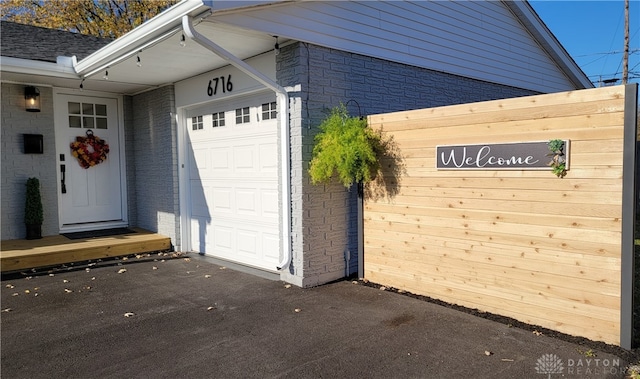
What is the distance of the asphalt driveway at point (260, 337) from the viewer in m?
3.24

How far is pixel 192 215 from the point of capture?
25.0ft

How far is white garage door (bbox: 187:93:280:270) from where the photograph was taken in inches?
239

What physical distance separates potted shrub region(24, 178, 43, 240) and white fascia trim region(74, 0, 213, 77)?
6.76 ft

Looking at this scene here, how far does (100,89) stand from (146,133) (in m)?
1.11

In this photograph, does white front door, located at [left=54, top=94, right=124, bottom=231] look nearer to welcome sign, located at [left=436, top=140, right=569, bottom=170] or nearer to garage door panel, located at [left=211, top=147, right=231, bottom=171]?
garage door panel, located at [left=211, top=147, right=231, bottom=171]

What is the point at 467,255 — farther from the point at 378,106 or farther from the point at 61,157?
the point at 61,157

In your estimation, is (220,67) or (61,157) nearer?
(220,67)

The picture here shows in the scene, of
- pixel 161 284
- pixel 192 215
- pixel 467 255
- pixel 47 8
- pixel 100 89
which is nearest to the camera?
pixel 467 255

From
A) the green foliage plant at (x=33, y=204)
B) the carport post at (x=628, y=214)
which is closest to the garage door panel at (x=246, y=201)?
the green foliage plant at (x=33, y=204)

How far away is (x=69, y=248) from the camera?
6.71 metres

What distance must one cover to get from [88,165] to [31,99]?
54.6 inches

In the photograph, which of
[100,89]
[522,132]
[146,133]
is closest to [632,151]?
[522,132]

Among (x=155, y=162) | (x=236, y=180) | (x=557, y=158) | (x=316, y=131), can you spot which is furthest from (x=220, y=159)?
(x=557, y=158)

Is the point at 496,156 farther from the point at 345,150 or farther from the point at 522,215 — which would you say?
the point at 345,150
